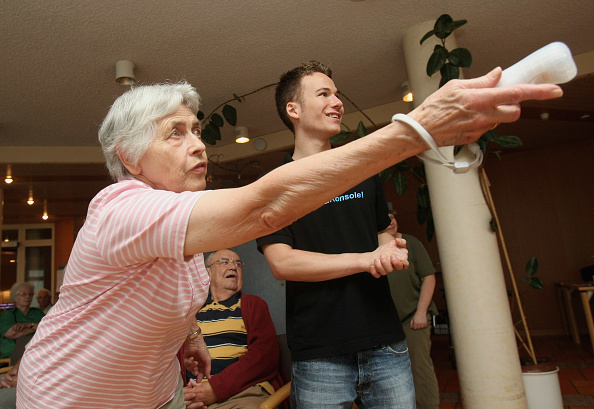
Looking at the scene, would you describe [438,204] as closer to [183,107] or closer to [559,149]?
[183,107]

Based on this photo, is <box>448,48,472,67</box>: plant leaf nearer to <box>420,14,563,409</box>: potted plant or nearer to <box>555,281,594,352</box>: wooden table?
<box>420,14,563,409</box>: potted plant

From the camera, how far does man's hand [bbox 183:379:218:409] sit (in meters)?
1.93

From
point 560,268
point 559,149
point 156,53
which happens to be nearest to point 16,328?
point 156,53

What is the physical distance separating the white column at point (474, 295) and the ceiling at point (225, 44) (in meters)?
1.16

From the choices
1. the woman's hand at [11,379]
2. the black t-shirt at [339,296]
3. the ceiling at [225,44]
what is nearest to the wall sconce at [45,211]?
the ceiling at [225,44]

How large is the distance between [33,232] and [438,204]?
10204 millimetres

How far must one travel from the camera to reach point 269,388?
7.08 feet

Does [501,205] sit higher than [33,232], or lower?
Answer: lower

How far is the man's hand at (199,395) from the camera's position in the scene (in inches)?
75.9

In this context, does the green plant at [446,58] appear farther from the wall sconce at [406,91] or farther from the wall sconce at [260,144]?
the wall sconce at [260,144]

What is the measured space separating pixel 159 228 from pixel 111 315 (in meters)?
0.25

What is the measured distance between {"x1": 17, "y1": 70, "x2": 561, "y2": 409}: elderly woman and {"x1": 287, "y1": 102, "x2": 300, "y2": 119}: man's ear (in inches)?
19.0

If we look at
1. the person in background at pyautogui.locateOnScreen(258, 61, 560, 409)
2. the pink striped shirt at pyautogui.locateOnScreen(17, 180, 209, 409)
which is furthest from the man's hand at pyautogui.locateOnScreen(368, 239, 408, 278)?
the pink striped shirt at pyautogui.locateOnScreen(17, 180, 209, 409)

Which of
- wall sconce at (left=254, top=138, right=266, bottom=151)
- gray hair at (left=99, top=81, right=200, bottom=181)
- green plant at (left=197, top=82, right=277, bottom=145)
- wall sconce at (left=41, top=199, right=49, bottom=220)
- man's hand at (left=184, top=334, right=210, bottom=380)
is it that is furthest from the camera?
wall sconce at (left=41, top=199, right=49, bottom=220)
